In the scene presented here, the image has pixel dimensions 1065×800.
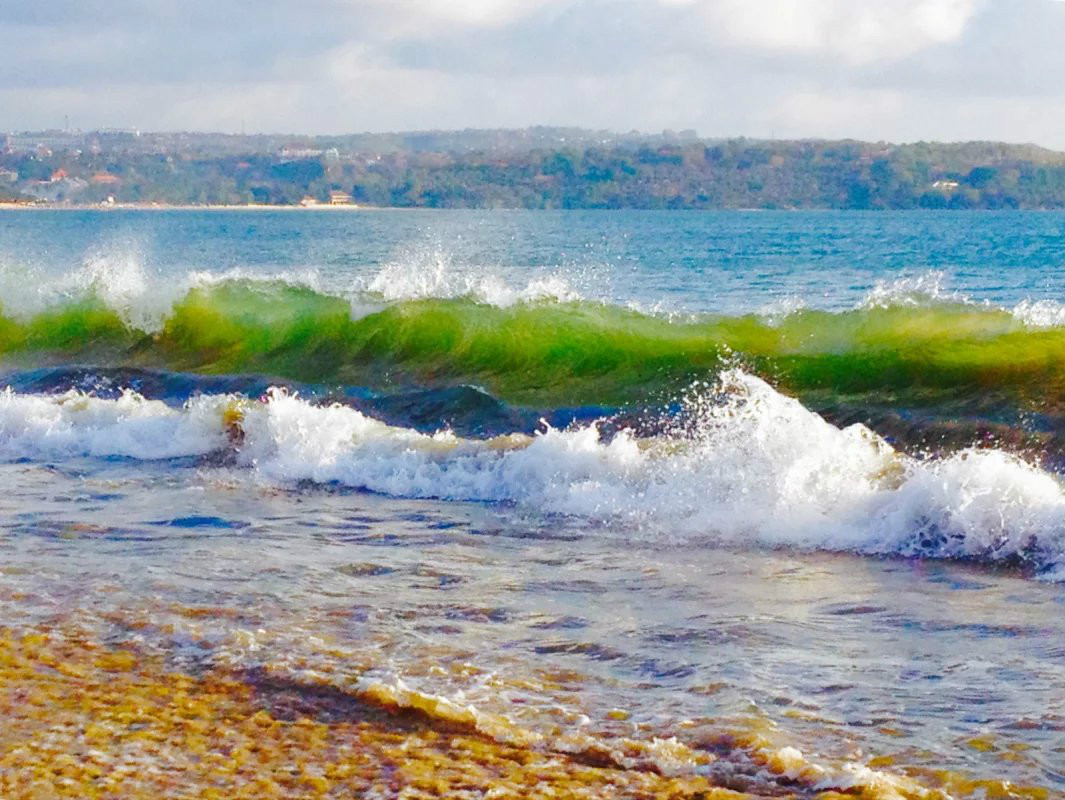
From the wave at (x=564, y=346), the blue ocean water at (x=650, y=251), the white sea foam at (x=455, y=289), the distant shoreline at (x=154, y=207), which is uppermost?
the distant shoreline at (x=154, y=207)

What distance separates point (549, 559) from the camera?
8.45 m

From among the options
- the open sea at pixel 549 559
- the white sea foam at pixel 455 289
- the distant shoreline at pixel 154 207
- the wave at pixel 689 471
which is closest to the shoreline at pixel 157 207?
the distant shoreline at pixel 154 207

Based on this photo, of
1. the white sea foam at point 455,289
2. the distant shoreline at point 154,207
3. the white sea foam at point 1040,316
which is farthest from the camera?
the distant shoreline at point 154,207

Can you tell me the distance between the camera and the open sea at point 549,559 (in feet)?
16.8

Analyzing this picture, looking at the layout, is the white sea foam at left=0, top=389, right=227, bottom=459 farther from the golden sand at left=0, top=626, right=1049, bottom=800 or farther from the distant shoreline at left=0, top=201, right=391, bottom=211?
the distant shoreline at left=0, top=201, right=391, bottom=211

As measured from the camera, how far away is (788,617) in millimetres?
6977

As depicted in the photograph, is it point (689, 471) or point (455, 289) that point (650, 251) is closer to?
point (455, 289)

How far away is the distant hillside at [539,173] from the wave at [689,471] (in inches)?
4031

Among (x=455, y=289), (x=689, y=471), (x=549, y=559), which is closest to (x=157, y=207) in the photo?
(x=455, y=289)

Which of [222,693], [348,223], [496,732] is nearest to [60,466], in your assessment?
[222,693]

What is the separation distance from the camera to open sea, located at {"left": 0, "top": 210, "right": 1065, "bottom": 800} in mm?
5125

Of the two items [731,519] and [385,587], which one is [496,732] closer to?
[385,587]

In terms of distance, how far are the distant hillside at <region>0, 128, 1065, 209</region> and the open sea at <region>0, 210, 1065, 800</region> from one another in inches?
3859

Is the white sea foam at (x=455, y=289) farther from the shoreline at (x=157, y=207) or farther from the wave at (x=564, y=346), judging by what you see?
the shoreline at (x=157, y=207)
